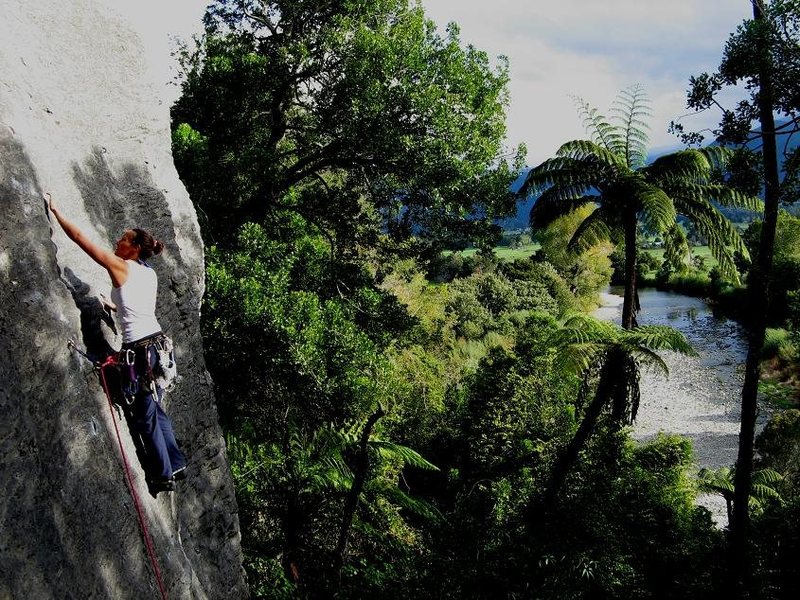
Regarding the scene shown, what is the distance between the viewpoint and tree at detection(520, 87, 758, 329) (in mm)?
10578

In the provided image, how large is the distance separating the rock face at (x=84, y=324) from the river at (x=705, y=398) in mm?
15330

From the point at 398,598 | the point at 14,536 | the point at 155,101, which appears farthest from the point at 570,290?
the point at 14,536

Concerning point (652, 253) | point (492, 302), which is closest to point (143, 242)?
point (492, 302)

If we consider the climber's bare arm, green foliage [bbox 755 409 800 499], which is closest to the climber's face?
the climber's bare arm

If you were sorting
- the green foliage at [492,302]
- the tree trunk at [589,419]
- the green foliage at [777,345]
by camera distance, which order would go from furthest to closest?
the green foliage at [492,302]
the green foliage at [777,345]
the tree trunk at [589,419]

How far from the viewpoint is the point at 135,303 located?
470cm

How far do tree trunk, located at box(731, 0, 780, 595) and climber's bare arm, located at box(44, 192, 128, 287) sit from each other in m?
6.86

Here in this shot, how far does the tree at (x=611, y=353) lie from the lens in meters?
9.43

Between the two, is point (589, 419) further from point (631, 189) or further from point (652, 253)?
point (652, 253)

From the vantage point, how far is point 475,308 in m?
32.9

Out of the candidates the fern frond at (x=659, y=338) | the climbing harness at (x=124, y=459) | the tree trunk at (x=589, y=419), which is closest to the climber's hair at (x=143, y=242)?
the climbing harness at (x=124, y=459)

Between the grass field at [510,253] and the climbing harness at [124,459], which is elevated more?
the grass field at [510,253]

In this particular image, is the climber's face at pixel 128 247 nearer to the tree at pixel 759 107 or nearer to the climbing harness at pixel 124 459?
the climbing harness at pixel 124 459

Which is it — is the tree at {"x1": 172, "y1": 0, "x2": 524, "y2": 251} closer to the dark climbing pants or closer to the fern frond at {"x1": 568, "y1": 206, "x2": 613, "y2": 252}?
the fern frond at {"x1": 568, "y1": 206, "x2": 613, "y2": 252}
